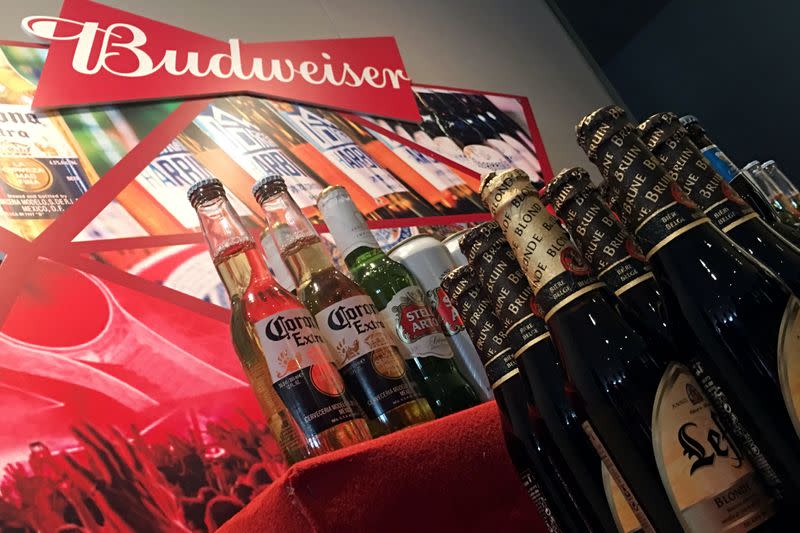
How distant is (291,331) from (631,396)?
349mm

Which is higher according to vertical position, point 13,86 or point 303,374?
point 13,86

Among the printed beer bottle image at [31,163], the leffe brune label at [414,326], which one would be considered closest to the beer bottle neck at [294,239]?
the leffe brune label at [414,326]

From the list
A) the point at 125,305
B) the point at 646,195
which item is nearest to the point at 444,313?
the point at 646,195

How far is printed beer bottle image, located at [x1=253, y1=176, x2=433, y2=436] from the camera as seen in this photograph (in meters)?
0.79

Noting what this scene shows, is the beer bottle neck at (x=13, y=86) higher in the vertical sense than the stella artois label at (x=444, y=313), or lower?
higher

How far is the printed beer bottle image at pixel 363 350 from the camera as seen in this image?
31.0 inches

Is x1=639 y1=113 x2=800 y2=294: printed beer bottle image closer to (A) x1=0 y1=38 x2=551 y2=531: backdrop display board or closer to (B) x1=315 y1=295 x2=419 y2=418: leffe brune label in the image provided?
(B) x1=315 y1=295 x2=419 y2=418: leffe brune label

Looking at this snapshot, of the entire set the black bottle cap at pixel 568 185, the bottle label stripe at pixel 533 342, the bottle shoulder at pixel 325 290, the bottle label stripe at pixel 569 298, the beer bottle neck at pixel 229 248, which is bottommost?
the bottle label stripe at pixel 533 342

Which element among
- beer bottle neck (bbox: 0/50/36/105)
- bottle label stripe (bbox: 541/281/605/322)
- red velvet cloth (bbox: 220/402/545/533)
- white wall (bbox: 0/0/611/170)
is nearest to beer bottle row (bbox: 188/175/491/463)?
red velvet cloth (bbox: 220/402/545/533)

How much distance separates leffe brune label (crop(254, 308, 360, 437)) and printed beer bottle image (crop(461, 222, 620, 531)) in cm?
19

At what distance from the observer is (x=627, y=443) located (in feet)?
1.99

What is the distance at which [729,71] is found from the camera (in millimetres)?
4703

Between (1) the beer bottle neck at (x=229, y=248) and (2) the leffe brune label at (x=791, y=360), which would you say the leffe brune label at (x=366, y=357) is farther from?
(2) the leffe brune label at (x=791, y=360)

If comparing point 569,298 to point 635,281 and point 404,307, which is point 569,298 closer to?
point 635,281
